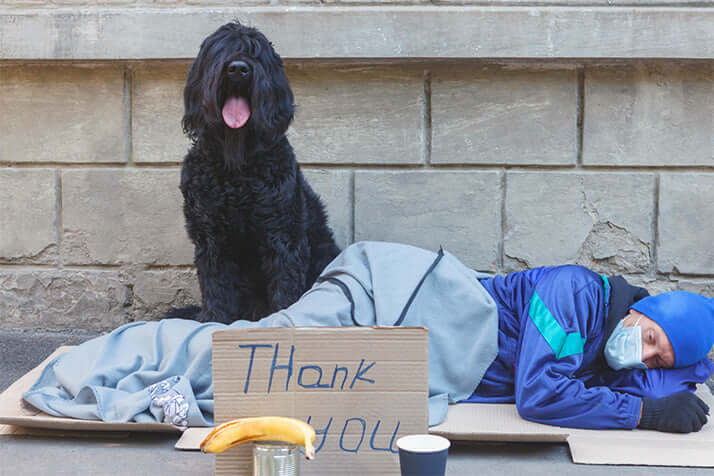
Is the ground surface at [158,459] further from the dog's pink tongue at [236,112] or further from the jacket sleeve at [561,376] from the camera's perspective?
the dog's pink tongue at [236,112]

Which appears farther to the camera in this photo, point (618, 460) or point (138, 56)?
point (138, 56)

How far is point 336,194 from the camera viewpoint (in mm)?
4082

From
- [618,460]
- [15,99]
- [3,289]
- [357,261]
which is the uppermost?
[15,99]

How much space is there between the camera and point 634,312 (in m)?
2.71

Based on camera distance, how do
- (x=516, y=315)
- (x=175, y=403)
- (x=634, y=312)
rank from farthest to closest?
(x=516, y=315) → (x=634, y=312) → (x=175, y=403)

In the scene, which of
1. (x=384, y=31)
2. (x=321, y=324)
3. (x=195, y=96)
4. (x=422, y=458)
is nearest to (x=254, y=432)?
(x=422, y=458)

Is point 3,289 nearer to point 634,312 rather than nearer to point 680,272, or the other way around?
point 634,312

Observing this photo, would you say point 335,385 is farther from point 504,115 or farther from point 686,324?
point 504,115

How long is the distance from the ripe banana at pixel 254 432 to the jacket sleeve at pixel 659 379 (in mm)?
1384

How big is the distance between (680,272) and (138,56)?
3162mm

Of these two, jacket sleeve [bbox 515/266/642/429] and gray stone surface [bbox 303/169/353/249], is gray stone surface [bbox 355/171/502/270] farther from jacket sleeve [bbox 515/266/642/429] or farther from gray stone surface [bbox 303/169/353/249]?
jacket sleeve [bbox 515/266/642/429]

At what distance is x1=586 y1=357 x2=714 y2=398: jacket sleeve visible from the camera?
2.65 meters

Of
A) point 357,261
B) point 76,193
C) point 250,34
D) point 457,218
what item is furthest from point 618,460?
point 76,193

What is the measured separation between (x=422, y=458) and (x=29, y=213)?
3.18m
